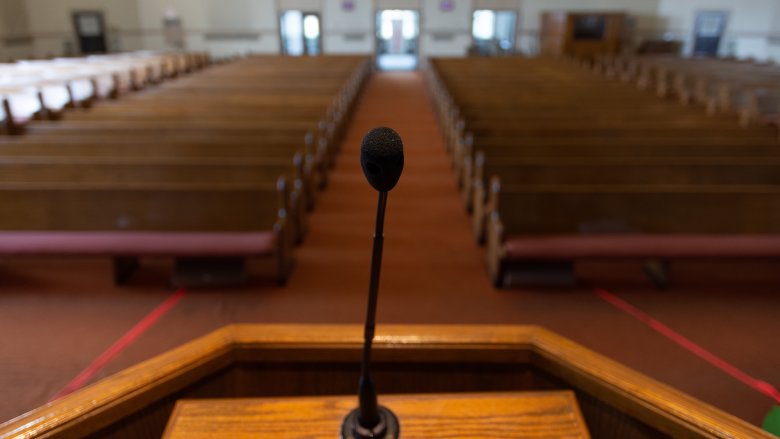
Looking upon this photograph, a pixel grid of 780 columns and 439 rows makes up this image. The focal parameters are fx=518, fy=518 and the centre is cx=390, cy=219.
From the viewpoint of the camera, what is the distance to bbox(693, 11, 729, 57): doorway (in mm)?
14766

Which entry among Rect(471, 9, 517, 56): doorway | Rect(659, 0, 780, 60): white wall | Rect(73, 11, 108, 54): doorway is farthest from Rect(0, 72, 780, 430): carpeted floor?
Rect(73, 11, 108, 54): doorway

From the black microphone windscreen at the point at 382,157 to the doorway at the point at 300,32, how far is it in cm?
1588

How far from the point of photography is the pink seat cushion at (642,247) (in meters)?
2.72

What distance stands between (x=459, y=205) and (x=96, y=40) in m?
15.4

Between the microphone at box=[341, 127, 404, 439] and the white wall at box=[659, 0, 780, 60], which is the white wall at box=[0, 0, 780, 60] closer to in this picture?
the white wall at box=[659, 0, 780, 60]

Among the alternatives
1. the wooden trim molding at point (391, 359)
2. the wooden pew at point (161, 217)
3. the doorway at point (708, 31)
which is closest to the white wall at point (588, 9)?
the doorway at point (708, 31)

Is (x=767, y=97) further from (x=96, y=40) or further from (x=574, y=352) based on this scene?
(x=96, y=40)

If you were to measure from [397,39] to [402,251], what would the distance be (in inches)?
663

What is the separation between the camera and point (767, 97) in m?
6.02

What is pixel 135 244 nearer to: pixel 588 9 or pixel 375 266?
pixel 375 266

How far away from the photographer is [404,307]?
2.67 metres

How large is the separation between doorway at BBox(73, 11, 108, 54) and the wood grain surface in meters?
17.4

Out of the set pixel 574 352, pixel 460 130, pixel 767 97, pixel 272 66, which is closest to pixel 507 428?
pixel 574 352

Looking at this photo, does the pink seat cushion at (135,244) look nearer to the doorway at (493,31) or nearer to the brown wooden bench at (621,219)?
the brown wooden bench at (621,219)
